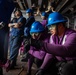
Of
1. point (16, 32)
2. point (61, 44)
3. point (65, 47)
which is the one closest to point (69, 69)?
point (61, 44)

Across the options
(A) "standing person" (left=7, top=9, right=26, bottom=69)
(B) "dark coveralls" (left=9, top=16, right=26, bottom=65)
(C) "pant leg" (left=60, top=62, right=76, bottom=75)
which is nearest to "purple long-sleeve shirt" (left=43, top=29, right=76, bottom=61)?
(C) "pant leg" (left=60, top=62, right=76, bottom=75)

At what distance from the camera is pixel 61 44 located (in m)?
3.01

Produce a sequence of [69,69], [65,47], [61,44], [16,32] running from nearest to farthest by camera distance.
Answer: [65,47] → [61,44] → [69,69] → [16,32]

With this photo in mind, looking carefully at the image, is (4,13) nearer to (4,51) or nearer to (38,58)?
(4,51)

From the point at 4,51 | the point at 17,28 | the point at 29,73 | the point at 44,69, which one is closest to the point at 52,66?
the point at 44,69

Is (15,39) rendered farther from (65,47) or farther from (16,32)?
(65,47)

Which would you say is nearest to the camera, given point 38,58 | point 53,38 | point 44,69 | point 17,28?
point 53,38

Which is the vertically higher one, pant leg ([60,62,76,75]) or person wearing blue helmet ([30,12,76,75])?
person wearing blue helmet ([30,12,76,75])

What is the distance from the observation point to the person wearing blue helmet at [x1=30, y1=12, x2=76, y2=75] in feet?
8.68

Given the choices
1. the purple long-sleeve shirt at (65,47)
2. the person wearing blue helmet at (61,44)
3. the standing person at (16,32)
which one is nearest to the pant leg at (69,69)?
the person wearing blue helmet at (61,44)

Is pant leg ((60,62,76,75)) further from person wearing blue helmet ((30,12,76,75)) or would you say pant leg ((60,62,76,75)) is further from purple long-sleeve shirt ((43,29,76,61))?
purple long-sleeve shirt ((43,29,76,61))

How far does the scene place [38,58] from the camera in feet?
14.4

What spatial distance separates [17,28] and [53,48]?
3.61 metres

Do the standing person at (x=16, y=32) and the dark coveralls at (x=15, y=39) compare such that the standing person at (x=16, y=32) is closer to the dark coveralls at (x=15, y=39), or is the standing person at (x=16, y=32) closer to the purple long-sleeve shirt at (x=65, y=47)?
the dark coveralls at (x=15, y=39)
